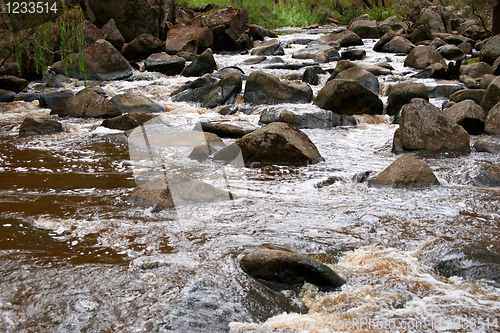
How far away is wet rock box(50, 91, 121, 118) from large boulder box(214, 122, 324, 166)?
3429 millimetres

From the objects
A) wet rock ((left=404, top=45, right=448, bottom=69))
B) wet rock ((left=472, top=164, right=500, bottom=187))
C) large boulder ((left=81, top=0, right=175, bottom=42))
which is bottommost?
wet rock ((left=472, top=164, right=500, bottom=187))

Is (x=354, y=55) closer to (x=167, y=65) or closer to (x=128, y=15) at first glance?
(x=167, y=65)

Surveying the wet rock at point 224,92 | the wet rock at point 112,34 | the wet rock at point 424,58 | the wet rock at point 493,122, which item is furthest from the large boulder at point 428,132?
the wet rock at point 112,34

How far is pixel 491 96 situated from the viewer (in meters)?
7.22

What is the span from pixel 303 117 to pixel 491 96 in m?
3.07

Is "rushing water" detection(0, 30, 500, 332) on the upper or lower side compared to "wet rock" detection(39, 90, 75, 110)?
upper

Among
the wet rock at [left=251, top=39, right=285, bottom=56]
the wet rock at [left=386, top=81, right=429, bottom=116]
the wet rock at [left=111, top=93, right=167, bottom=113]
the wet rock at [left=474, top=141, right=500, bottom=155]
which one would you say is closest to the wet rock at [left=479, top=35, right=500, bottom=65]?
the wet rock at [left=386, top=81, right=429, bottom=116]

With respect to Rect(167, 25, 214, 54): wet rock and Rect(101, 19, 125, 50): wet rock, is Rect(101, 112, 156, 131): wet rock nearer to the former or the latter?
Rect(101, 19, 125, 50): wet rock

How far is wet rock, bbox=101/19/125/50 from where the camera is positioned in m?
13.3

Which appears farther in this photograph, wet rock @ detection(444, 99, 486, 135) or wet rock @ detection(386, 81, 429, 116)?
wet rock @ detection(386, 81, 429, 116)

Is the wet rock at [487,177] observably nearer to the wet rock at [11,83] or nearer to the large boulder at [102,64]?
the large boulder at [102,64]

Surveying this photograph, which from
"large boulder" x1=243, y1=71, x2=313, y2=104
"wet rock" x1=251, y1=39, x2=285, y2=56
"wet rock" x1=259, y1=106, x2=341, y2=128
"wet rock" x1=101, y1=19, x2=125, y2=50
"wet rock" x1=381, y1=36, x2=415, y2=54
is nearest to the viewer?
"wet rock" x1=259, y1=106, x2=341, y2=128

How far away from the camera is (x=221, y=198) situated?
3963mm

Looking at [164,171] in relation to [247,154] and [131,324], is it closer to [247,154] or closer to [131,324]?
[247,154]
